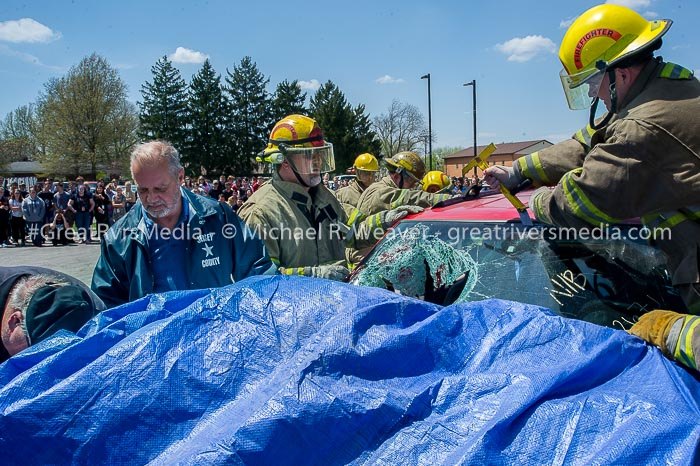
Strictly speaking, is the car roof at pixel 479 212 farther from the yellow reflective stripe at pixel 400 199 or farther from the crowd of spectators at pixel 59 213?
the crowd of spectators at pixel 59 213

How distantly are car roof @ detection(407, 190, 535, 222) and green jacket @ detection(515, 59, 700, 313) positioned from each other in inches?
23.0

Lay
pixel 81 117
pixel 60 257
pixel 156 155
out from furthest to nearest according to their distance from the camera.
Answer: pixel 81 117, pixel 60 257, pixel 156 155

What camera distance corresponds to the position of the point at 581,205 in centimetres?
209

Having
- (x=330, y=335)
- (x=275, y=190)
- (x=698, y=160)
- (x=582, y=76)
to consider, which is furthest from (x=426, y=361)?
(x=275, y=190)

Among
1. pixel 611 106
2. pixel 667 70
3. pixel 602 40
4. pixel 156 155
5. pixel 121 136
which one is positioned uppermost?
pixel 121 136

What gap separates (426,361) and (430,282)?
4.31ft

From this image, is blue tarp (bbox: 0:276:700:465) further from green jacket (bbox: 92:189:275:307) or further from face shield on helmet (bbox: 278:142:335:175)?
face shield on helmet (bbox: 278:142:335:175)

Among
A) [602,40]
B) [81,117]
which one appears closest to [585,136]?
[602,40]

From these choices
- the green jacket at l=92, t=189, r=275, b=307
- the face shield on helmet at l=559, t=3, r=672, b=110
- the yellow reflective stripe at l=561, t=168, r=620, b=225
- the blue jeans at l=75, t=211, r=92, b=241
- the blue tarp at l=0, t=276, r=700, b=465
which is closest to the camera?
the blue tarp at l=0, t=276, r=700, b=465

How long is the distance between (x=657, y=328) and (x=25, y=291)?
1930mm

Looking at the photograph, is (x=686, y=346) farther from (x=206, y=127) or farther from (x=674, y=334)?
(x=206, y=127)

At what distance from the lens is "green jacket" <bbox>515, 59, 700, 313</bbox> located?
192 centimetres

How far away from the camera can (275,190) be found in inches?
137

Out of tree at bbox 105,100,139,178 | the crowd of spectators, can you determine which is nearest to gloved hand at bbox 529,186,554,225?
the crowd of spectators
